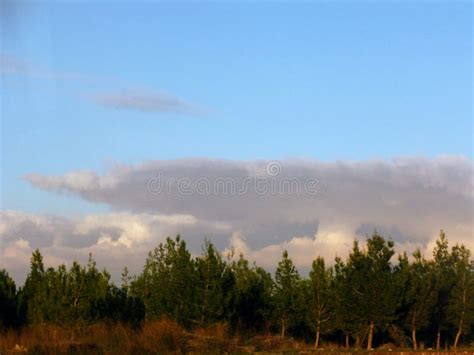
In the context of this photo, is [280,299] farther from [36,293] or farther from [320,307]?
[36,293]

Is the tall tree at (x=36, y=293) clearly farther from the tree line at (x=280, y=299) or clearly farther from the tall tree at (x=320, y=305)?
the tall tree at (x=320, y=305)

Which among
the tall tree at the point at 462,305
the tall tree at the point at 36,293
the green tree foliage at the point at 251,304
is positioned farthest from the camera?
the tall tree at the point at 462,305

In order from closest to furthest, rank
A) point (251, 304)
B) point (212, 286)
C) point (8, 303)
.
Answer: point (212, 286)
point (8, 303)
point (251, 304)

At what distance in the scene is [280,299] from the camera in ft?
158

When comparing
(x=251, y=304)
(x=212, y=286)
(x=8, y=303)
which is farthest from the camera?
(x=251, y=304)

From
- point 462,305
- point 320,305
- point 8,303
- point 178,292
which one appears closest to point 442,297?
point 462,305

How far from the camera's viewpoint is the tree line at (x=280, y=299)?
41188mm

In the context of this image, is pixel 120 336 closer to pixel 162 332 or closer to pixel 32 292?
pixel 162 332

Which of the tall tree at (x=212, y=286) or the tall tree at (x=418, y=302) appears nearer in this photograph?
the tall tree at (x=212, y=286)

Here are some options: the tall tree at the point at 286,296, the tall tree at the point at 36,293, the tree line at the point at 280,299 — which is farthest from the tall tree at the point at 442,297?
the tall tree at the point at 36,293

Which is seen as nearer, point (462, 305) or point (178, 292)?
point (178, 292)

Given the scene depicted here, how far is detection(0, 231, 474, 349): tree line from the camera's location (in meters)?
41.2

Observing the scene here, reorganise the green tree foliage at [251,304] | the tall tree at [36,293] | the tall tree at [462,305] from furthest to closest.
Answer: the tall tree at [462,305] < the green tree foliage at [251,304] < the tall tree at [36,293]

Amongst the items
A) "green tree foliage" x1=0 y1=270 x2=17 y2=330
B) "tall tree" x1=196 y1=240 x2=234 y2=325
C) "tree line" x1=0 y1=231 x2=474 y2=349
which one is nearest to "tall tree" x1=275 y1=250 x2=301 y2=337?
"tree line" x1=0 y1=231 x2=474 y2=349
